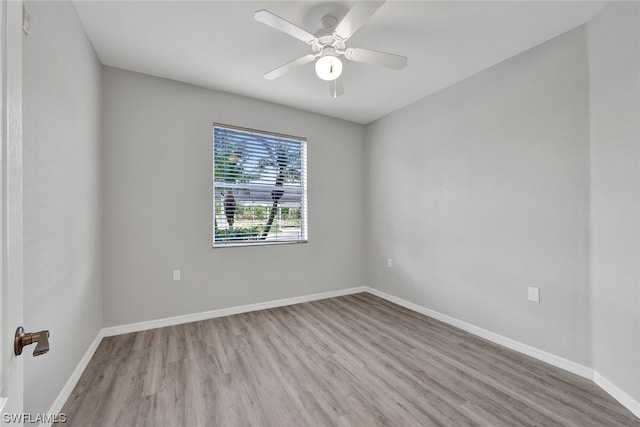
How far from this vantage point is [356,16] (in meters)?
1.59

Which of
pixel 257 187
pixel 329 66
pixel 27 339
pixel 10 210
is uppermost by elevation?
pixel 329 66

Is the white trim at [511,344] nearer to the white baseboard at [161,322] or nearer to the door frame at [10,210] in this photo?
the white baseboard at [161,322]

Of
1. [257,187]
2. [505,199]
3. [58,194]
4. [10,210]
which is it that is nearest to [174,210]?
[257,187]

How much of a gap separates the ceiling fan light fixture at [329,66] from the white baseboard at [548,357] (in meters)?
2.71

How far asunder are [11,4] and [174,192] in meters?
2.36

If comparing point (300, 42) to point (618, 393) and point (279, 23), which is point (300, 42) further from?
point (618, 393)

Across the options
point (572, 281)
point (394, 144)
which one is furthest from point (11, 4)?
point (394, 144)

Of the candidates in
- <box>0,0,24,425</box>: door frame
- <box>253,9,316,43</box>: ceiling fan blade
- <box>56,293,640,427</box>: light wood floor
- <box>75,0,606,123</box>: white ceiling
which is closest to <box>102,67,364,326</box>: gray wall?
<box>75,0,606,123</box>: white ceiling

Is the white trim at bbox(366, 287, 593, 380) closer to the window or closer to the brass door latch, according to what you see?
the window

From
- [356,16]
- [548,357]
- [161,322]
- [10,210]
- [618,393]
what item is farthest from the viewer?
[161,322]

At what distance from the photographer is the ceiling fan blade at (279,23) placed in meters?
1.52

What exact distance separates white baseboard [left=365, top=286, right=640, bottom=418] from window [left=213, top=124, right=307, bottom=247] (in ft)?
6.29

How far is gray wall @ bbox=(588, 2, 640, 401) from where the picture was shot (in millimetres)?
1692

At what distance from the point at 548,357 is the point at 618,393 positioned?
454 millimetres
